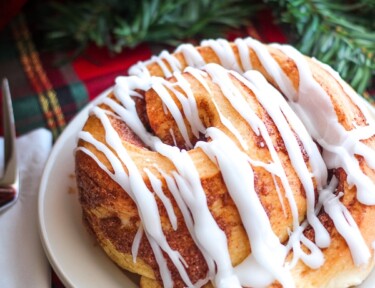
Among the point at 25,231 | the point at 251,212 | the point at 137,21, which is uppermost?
the point at 251,212

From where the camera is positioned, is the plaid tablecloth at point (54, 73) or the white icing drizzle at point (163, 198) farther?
the plaid tablecloth at point (54, 73)

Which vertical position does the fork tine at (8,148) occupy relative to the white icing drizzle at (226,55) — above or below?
below

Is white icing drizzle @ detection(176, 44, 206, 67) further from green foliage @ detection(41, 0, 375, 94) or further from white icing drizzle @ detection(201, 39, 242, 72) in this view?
green foliage @ detection(41, 0, 375, 94)

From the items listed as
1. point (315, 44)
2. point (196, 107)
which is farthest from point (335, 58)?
point (196, 107)

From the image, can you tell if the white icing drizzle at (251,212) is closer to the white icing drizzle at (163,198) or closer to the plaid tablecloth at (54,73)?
the white icing drizzle at (163,198)

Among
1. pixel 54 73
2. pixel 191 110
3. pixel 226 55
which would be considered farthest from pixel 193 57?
pixel 54 73

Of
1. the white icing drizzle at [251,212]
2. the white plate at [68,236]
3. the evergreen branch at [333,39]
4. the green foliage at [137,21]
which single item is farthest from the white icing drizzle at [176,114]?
the green foliage at [137,21]

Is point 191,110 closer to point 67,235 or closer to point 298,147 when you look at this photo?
point 298,147
